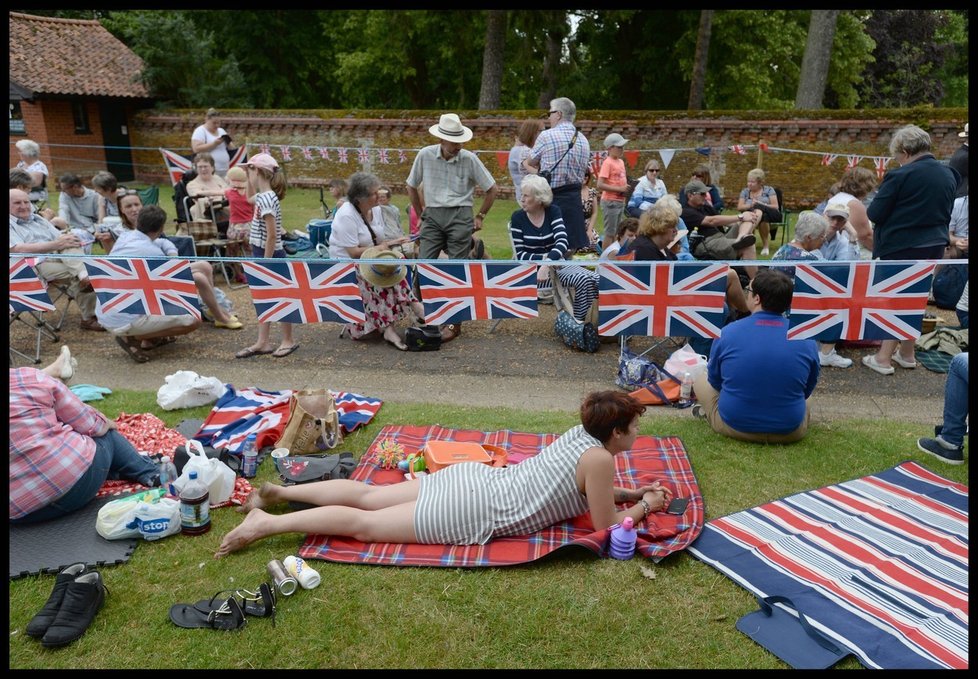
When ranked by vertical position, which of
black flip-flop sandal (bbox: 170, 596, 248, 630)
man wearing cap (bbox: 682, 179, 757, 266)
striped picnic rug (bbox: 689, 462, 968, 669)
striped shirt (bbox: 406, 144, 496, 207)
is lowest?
black flip-flop sandal (bbox: 170, 596, 248, 630)

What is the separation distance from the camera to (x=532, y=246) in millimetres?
7531

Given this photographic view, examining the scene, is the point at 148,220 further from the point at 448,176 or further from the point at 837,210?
the point at 837,210

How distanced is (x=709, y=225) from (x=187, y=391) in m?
6.52

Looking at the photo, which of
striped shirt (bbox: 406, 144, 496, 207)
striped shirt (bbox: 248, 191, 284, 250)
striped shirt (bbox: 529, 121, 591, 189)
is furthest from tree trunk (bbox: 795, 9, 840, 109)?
striped shirt (bbox: 248, 191, 284, 250)

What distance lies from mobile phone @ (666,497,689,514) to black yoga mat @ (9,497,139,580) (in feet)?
10.1

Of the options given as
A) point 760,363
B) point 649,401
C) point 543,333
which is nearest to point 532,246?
point 543,333

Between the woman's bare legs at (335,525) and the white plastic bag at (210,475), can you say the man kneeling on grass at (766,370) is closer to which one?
the woman's bare legs at (335,525)

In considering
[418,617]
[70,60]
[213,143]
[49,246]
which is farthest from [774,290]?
[70,60]

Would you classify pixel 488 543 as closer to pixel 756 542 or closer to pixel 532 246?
pixel 756 542

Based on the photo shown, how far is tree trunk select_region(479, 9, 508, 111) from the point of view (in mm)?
20812

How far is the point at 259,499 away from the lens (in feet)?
14.0

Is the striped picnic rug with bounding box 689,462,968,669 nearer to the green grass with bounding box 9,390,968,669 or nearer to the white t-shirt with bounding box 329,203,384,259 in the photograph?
the green grass with bounding box 9,390,968,669

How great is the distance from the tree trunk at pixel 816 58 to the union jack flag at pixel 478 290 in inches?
635

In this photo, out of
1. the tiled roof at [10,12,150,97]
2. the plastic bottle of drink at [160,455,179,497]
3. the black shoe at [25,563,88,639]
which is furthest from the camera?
the tiled roof at [10,12,150,97]
